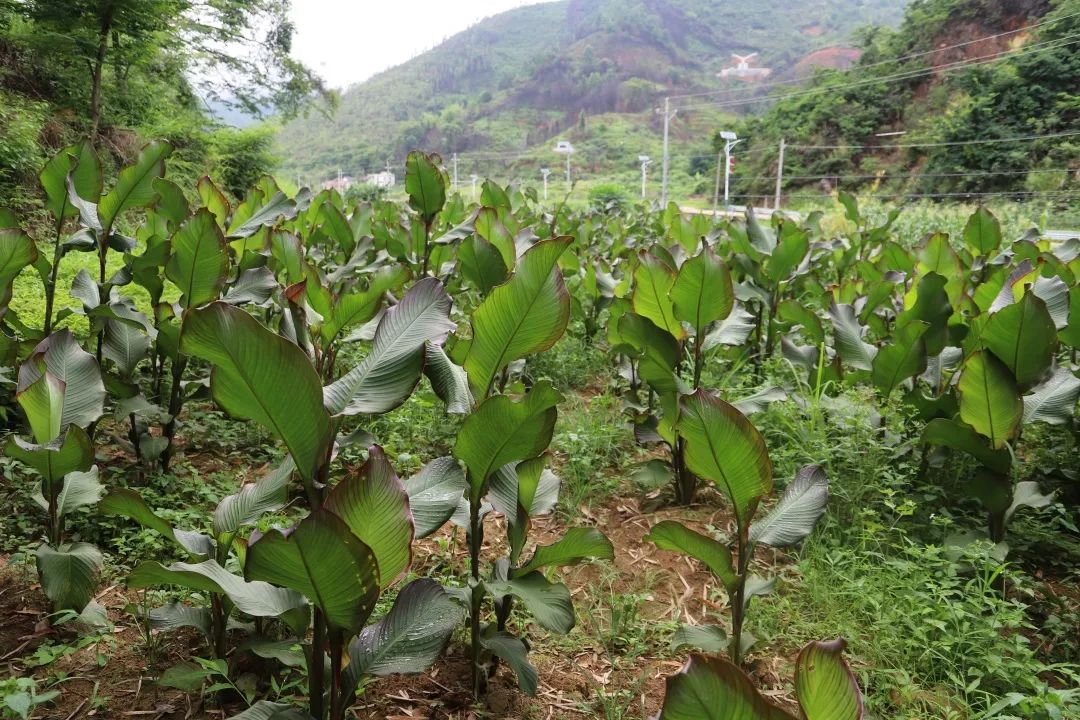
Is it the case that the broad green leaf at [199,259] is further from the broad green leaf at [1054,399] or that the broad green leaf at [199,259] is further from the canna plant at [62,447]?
the broad green leaf at [1054,399]

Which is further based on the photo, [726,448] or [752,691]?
[726,448]

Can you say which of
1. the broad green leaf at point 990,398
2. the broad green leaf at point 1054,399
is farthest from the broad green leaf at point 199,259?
the broad green leaf at point 1054,399

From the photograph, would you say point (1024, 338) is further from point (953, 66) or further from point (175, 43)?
point (953, 66)

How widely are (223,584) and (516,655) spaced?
0.62 m

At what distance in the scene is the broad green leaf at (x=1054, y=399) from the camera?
1977 mm

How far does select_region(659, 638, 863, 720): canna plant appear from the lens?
2.45 feet

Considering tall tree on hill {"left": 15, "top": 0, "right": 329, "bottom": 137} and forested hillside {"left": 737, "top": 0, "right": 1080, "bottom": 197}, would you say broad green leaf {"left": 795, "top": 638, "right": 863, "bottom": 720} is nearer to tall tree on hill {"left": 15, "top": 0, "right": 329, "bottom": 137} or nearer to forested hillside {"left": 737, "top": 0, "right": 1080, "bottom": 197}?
tall tree on hill {"left": 15, "top": 0, "right": 329, "bottom": 137}

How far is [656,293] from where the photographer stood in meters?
2.32

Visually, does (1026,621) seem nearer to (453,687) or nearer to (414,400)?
(453,687)

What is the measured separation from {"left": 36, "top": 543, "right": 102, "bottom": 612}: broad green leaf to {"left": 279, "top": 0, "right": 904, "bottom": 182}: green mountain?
4811 cm

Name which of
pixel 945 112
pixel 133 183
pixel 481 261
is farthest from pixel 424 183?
pixel 945 112

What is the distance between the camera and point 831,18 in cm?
7938


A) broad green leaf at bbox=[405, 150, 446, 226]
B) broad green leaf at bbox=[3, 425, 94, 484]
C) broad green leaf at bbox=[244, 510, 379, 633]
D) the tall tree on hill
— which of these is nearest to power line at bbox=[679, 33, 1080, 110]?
the tall tree on hill

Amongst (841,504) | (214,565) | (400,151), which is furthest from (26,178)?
(400,151)
